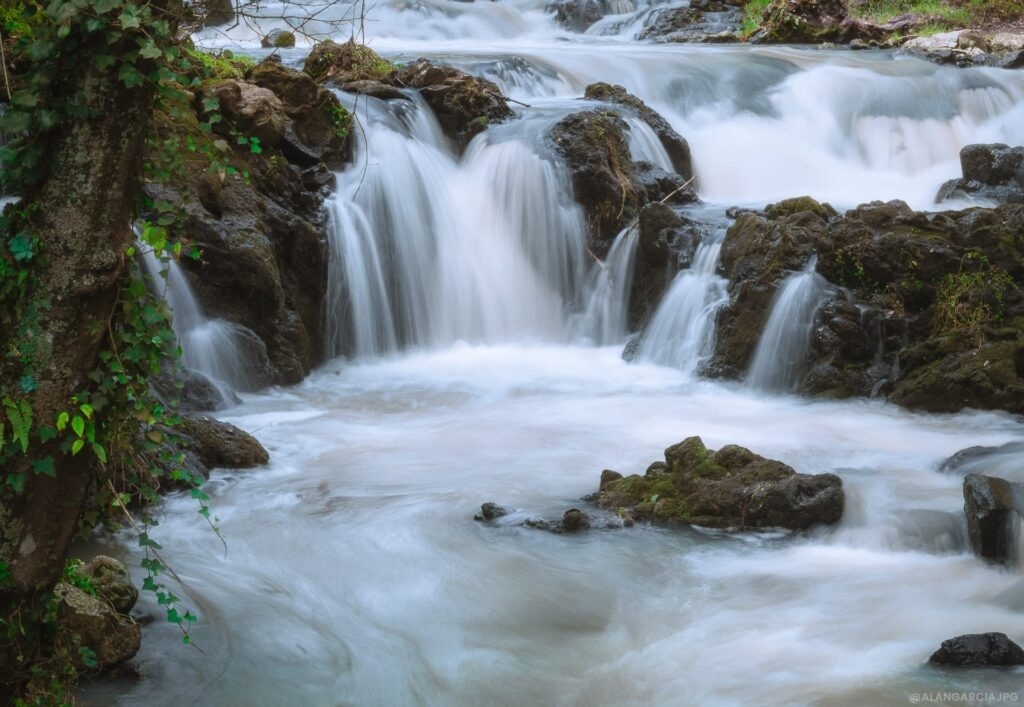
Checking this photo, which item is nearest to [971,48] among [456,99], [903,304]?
[456,99]

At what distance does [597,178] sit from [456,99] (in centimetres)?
194

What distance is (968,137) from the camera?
48.8ft

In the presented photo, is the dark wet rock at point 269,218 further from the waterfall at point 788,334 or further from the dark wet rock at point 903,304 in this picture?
the waterfall at point 788,334

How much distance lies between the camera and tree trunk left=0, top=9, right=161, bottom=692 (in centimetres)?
307

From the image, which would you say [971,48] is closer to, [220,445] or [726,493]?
[726,493]

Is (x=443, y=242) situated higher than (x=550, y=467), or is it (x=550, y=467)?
(x=443, y=242)

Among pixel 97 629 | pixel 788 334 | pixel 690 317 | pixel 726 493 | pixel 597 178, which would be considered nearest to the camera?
pixel 97 629

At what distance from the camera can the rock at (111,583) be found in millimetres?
4156

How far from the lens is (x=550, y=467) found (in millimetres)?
7344

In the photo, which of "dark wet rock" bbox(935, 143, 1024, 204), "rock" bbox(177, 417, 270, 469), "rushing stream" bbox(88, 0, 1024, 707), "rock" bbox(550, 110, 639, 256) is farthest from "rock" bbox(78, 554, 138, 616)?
"dark wet rock" bbox(935, 143, 1024, 204)

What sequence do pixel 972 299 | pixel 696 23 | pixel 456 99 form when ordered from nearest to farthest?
pixel 972 299
pixel 456 99
pixel 696 23

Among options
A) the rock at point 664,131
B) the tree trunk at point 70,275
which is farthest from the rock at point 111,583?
the rock at point 664,131

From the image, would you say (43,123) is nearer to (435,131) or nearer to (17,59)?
(17,59)

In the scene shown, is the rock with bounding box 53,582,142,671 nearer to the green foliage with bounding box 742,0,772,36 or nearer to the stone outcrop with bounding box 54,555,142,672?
the stone outcrop with bounding box 54,555,142,672
